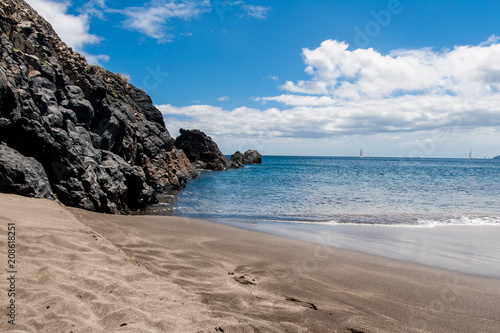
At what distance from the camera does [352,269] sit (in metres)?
6.94

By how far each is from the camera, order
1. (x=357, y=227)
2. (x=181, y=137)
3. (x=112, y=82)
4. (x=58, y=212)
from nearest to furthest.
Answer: (x=58, y=212) < (x=357, y=227) < (x=112, y=82) < (x=181, y=137)

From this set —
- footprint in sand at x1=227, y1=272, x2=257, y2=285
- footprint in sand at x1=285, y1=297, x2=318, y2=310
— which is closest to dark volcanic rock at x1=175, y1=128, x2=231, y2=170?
footprint in sand at x1=227, y1=272, x2=257, y2=285

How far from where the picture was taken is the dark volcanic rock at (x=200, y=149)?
2808 inches

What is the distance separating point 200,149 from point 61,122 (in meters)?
60.2

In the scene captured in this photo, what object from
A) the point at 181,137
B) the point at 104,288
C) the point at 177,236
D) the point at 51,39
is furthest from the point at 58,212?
the point at 181,137

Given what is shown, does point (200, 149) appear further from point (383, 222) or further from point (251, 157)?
point (383, 222)

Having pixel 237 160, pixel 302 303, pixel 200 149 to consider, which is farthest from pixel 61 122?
pixel 237 160

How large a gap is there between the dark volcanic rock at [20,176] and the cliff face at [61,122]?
14 cm

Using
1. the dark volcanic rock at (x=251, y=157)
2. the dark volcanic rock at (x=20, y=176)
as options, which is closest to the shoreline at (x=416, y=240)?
the dark volcanic rock at (x=20, y=176)

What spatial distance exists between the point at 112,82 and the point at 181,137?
154 ft

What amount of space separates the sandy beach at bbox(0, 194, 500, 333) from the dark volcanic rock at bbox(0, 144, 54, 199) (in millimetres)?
777

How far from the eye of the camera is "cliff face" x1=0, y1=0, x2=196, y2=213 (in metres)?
10.6

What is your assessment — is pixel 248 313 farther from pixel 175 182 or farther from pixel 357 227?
pixel 175 182

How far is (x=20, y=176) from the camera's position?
9.01 metres
